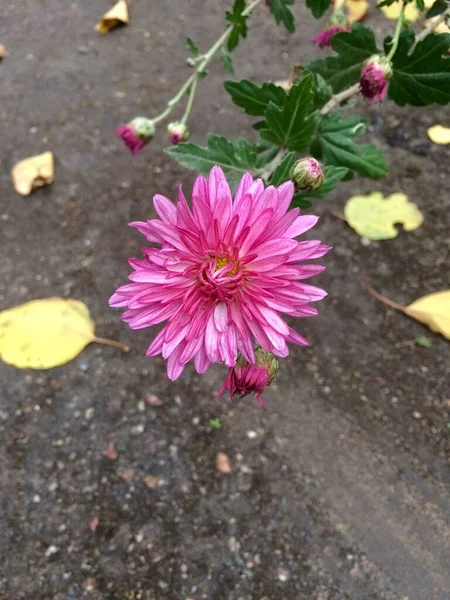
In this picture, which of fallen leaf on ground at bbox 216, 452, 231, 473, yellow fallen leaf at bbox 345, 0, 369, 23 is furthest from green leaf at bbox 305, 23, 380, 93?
yellow fallen leaf at bbox 345, 0, 369, 23

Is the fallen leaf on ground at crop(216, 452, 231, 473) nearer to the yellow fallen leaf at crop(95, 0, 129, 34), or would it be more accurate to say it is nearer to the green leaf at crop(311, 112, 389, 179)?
the green leaf at crop(311, 112, 389, 179)

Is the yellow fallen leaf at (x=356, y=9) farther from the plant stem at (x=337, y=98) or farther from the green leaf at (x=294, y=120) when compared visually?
the green leaf at (x=294, y=120)

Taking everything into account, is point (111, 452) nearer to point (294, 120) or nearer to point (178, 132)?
point (178, 132)

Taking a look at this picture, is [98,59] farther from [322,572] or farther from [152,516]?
[322,572]

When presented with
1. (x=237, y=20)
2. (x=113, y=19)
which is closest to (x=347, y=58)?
(x=237, y=20)

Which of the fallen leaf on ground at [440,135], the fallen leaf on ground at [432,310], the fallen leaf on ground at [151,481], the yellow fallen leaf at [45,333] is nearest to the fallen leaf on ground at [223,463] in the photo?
the fallen leaf on ground at [151,481]

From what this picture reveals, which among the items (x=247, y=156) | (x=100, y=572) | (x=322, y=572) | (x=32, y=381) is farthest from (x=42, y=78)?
(x=322, y=572)
